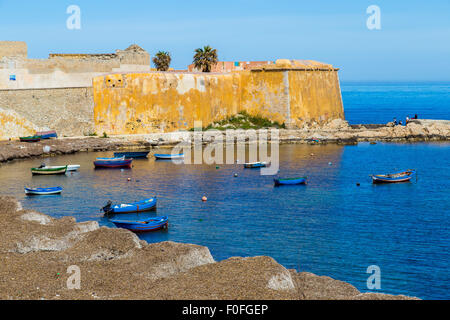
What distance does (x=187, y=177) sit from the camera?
144 feet

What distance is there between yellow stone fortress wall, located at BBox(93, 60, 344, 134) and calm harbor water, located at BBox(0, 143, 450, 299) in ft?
24.1

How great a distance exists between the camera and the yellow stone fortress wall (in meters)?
58.1

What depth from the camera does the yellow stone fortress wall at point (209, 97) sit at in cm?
5806

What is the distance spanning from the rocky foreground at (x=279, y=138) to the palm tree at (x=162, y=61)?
1030 centimetres

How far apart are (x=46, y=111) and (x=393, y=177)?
31.4m

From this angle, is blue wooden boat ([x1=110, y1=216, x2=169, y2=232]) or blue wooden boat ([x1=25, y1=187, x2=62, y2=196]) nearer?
blue wooden boat ([x1=110, y1=216, x2=169, y2=232])

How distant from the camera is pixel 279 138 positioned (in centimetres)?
6194

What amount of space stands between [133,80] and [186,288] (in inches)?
1723

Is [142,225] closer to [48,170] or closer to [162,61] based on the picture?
[48,170]

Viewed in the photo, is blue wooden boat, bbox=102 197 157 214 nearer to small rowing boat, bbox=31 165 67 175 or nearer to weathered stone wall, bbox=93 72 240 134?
small rowing boat, bbox=31 165 67 175

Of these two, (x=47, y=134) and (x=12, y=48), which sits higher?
(x=12, y=48)

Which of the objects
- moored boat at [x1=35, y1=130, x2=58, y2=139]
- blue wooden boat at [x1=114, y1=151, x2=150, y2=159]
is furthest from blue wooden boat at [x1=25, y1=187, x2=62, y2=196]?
moored boat at [x1=35, y1=130, x2=58, y2=139]

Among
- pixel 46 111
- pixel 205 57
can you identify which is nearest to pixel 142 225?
pixel 46 111
